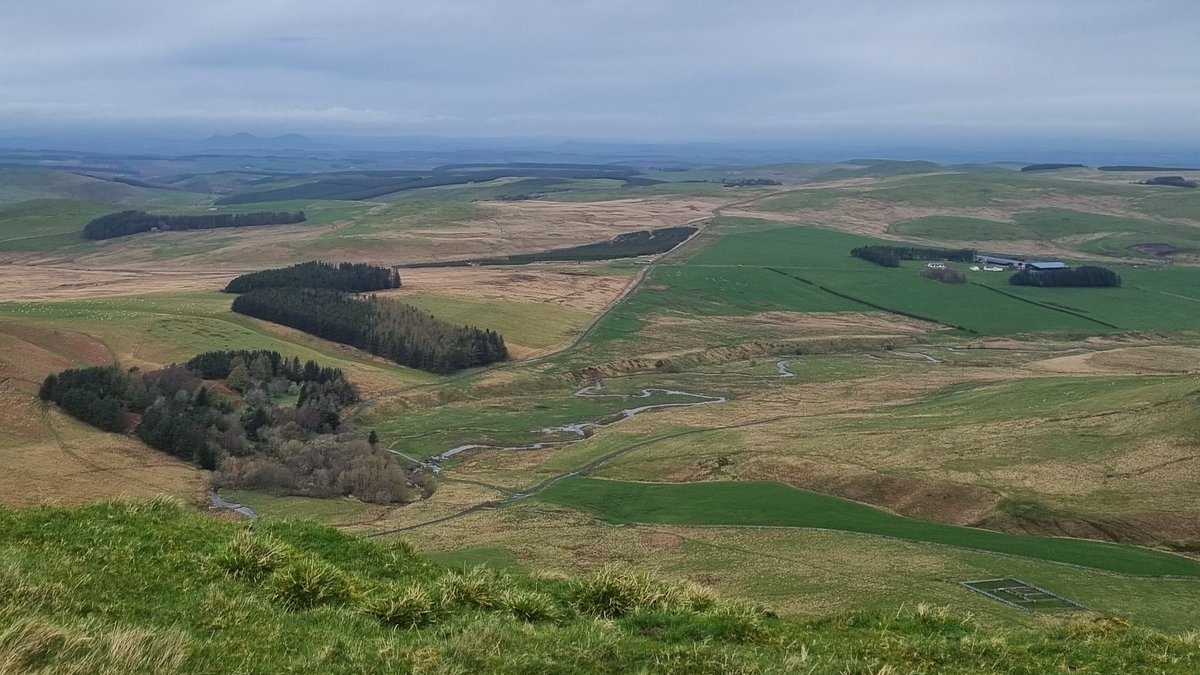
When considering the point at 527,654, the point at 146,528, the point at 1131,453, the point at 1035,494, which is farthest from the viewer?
the point at 1131,453

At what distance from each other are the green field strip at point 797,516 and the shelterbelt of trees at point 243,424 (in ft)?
37.6

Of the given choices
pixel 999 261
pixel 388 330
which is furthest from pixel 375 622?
pixel 999 261

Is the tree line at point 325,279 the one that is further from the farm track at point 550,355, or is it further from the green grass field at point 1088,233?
the green grass field at point 1088,233

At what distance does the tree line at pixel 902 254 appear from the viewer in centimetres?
15275

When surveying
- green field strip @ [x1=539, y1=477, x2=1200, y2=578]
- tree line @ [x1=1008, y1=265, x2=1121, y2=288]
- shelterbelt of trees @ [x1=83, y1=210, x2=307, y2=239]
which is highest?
shelterbelt of trees @ [x1=83, y1=210, x2=307, y2=239]

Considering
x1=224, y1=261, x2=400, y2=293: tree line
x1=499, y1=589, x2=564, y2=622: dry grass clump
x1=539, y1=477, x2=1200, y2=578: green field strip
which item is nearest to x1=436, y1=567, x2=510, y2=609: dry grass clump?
x1=499, y1=589, x2=564, y2=622: dry grass clump

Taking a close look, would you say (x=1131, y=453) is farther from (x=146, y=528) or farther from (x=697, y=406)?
(x=146, y=528)

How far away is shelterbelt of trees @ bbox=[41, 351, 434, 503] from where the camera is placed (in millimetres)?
55906

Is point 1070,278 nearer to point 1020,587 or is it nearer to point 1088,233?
A: point 1088,233

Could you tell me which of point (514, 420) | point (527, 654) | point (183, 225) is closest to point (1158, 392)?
point (514, 420)

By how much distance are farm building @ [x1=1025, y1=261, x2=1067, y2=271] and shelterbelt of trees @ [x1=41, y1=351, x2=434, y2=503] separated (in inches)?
4511

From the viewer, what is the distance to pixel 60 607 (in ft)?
34.8

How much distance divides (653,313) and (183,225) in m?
127

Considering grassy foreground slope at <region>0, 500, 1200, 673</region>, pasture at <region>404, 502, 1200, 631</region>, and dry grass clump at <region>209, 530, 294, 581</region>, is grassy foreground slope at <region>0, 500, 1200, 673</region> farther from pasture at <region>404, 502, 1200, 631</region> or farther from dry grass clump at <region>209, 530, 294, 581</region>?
pasture at <region>404, 502, 1200, 631</region>
